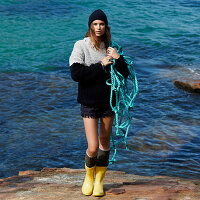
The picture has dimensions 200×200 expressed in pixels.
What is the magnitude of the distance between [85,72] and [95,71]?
107 mm

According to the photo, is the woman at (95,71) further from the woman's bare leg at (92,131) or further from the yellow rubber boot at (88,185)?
the yellow rubber boot at (88,185)

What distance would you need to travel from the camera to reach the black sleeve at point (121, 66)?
12.8 feet

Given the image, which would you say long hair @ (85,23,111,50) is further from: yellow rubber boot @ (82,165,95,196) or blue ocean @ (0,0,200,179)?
blue ocean @ (0,0,200,179)

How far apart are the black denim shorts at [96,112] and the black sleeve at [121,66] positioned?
0.40 m

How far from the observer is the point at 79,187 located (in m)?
4.55

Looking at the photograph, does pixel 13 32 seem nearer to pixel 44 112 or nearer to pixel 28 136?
pixel 44 112

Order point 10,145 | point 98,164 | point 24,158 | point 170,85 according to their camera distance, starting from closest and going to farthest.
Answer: point 98,164, point 24,158, point 10,145, point 170,85

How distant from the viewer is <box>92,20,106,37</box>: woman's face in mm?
3829

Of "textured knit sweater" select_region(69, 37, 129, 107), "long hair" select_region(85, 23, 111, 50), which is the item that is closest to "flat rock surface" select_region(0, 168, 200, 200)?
"textured knit sweater" select_region(69, 37, 129, 107)

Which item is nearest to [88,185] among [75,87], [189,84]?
[75,87]

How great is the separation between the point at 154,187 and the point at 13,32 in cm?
1260

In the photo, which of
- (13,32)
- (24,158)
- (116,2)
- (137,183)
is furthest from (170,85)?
(116,2)

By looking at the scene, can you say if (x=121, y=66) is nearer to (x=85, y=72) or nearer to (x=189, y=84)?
(x=85, y=72)

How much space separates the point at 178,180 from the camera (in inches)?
197
